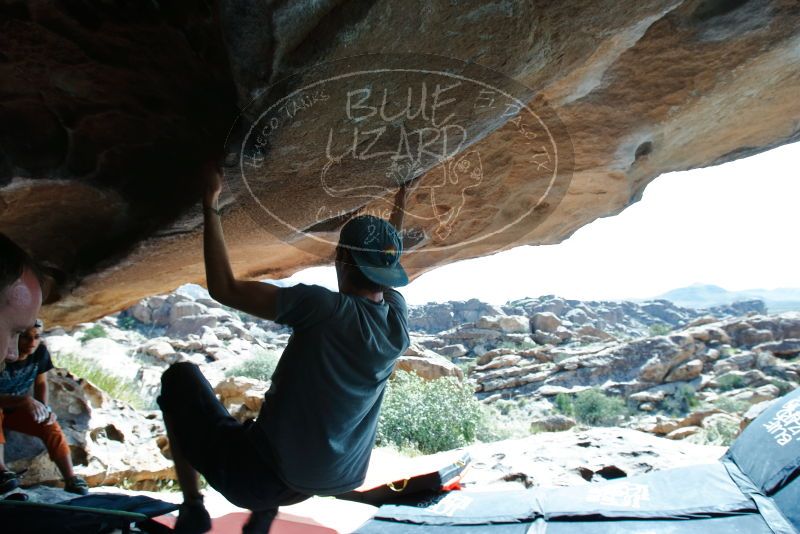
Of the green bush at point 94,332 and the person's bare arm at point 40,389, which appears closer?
the person's bare arm at point 40,389

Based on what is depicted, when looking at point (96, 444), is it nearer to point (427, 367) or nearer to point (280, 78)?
point (280, 78)

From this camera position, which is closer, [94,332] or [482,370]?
[94,332]

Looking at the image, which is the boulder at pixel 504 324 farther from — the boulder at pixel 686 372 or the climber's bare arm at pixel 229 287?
the climber's bare arm at pixel 229 287

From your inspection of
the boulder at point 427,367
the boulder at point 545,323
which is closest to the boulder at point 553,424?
the boulder at point 427,367

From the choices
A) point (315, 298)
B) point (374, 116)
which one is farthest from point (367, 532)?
point (374, 116)

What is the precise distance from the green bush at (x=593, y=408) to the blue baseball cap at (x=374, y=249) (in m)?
18.1

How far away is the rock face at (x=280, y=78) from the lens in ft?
5.07

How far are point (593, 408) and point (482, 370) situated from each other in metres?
6.35

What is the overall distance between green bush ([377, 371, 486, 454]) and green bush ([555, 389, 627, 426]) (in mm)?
9349

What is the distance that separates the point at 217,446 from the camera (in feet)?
5.92

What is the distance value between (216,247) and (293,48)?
2.02 ft

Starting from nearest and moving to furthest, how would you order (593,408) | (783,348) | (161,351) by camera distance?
(161,351), (593,408), (783,348)

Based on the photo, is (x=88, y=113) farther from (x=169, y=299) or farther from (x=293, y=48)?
(x=169, y=299)

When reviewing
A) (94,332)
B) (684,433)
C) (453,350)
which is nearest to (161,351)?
(94,332)
